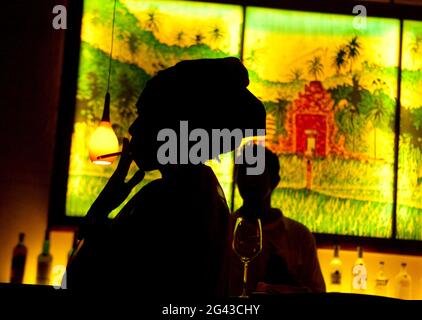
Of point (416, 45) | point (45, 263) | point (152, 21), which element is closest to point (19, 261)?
point (45, 263)

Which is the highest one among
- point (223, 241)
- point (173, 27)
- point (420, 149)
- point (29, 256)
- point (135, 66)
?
point (173, 27)

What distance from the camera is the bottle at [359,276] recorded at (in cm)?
322

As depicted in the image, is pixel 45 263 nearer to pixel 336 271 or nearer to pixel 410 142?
pixel 336 271

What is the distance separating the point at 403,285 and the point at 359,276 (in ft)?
0.76

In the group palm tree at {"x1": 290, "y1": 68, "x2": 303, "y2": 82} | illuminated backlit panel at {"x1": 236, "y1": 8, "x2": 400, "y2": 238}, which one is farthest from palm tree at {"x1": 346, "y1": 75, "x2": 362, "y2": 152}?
palm tree at {"x1": 290, "y1": 68, "x2": 303, "y2": 82}

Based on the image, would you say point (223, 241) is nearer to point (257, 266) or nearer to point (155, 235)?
point (155, 235)

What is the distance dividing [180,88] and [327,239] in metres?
2.23

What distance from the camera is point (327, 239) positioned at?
3.26 meters

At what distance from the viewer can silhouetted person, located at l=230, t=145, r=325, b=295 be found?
2232 millimetres

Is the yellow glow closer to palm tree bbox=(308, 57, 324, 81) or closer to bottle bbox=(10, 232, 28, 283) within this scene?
bottle bbox=(10, 232, 28, 283)

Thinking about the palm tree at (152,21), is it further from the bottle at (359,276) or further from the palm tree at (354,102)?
the bottle at (359,276)

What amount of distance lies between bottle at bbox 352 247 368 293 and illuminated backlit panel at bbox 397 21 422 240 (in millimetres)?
267
